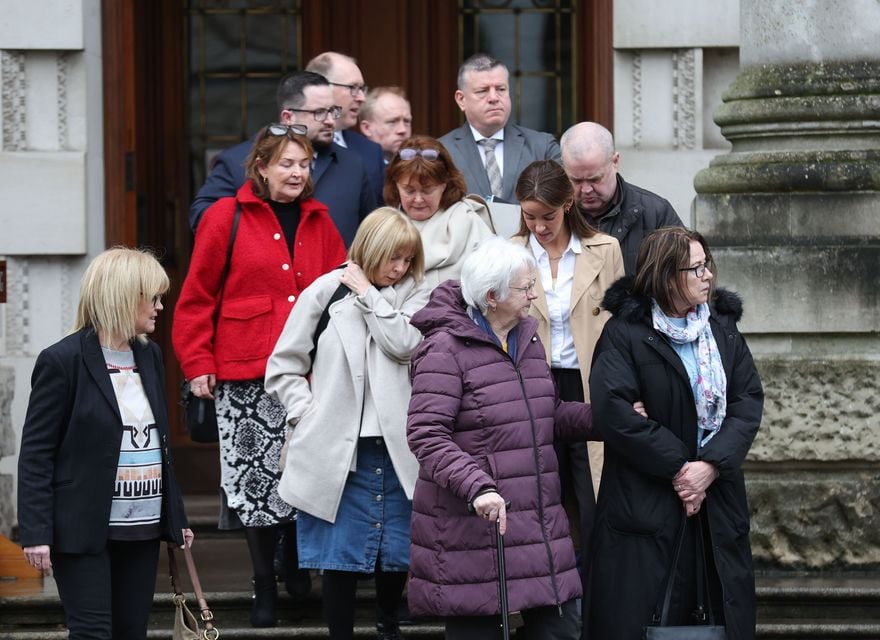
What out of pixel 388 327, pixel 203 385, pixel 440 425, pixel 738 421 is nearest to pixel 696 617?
pixel 738 421

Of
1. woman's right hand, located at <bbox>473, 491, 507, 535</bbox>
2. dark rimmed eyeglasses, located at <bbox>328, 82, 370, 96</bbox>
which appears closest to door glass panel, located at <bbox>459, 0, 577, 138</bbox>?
dark rimmed eyeglasses, located at <bbox>328, 82, 370, 96</bbox>

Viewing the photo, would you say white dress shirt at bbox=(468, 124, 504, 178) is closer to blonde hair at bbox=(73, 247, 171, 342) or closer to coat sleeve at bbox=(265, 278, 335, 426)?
coat sleeve at bbox=(265, 278, 335, 426)

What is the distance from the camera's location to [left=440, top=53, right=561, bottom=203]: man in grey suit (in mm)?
6949

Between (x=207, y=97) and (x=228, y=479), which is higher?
(x=207, y=97)

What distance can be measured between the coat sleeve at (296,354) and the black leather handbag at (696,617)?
1.43 metres

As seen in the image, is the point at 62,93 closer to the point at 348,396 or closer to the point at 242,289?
the point at 242,289

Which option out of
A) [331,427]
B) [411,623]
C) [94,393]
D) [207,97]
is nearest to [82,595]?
[94,393]

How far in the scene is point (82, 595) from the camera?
5.37 metres

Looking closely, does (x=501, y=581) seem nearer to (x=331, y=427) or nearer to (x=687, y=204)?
(x=331, y=427)

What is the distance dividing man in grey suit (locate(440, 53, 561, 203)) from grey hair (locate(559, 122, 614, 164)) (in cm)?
63

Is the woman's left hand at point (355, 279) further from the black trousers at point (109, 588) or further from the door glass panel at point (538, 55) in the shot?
the door glass panel at point (538, 55)

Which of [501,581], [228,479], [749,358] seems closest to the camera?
[501,581]

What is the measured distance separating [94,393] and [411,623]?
179 cm

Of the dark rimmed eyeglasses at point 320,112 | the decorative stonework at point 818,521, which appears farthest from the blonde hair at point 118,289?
the decorative stonework at point 818,521
